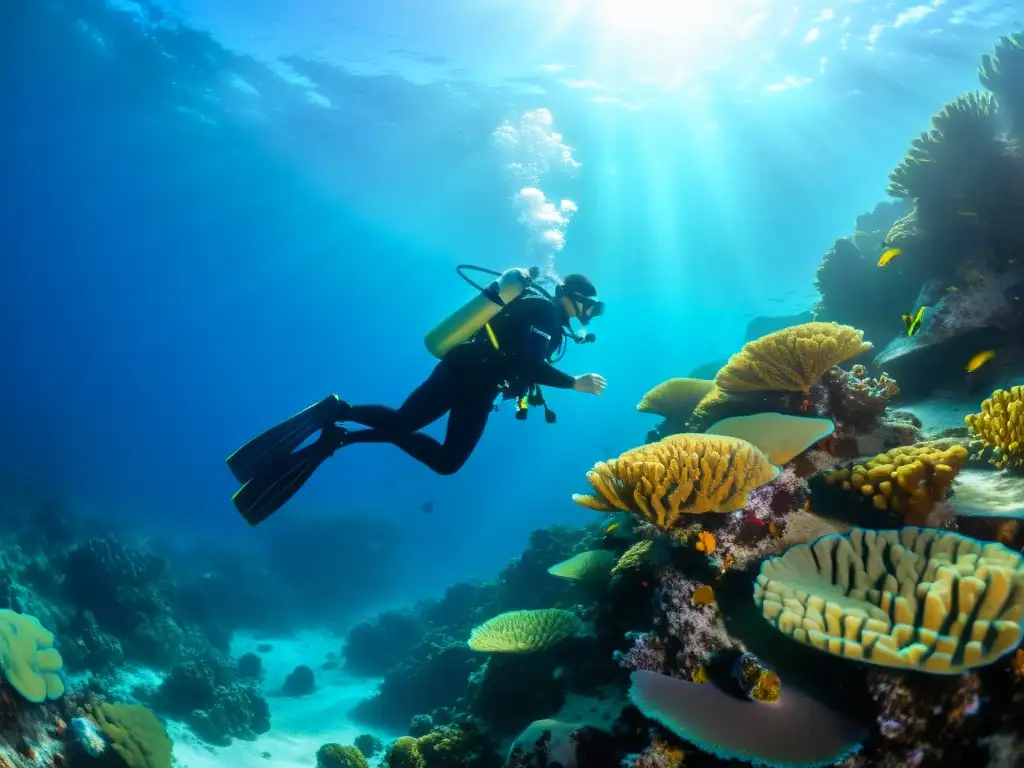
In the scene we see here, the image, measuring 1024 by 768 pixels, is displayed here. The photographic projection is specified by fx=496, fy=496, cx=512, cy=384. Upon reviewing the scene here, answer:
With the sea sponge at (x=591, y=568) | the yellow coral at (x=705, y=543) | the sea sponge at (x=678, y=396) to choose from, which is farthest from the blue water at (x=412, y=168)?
the yellow coral at (x=705, y=543)

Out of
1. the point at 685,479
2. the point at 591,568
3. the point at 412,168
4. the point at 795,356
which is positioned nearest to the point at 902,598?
the point at 685,479

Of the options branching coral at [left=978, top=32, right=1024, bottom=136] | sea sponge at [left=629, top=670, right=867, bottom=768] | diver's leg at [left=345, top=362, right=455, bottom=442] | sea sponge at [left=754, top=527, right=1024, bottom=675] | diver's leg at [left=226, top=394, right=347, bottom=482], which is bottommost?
sea sponge at [left=629, top=670, right=867, bottom=768]

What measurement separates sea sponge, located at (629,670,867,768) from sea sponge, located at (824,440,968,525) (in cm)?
163

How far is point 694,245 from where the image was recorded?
43250 millimetres

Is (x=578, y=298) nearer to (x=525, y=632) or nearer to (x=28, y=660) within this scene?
(x=525, y=632)

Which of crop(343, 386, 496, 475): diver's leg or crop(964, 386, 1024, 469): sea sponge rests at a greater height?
crop(343, 386, 496, 475): diver's leg

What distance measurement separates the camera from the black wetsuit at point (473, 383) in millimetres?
6102

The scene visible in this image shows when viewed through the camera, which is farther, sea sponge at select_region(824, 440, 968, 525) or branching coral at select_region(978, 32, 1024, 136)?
branching coral at select_region(978, 32, 1024, 136)

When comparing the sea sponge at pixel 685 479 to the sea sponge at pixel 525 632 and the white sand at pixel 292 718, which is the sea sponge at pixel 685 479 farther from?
the white sand at pixel 292 718

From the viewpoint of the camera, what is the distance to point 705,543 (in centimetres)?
366

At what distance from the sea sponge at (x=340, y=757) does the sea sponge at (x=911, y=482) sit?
342 inches

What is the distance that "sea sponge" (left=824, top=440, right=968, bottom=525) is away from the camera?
11.7 ft

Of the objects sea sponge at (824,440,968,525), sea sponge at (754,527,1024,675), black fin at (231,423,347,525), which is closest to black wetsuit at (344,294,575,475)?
black fin at (231,423,347,525)

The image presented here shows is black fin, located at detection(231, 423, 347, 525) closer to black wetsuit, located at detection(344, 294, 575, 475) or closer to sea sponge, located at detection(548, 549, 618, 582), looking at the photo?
black wetsuit, located at detection(344, 294, 575, 475)
